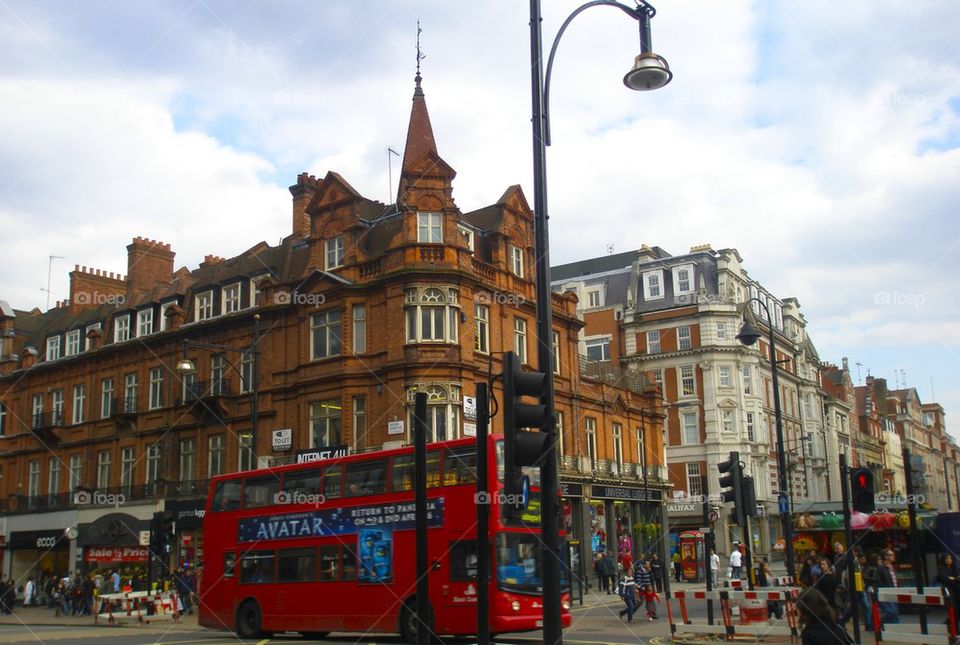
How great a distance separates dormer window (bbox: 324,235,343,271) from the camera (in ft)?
115

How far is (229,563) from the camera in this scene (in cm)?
2219

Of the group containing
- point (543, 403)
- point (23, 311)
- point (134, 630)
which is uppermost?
point (23, 311)

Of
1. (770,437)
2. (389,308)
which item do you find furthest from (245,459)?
(770,437)

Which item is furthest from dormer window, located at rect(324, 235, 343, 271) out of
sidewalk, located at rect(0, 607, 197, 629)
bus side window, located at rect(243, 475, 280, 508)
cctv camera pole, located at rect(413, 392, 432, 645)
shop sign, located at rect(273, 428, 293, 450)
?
cctv camera pole, located at rect(413, 392, 432, 645)

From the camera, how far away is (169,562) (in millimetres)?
37656

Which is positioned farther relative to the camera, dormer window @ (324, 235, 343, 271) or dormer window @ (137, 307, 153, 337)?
dormer window @ (137, 307, 153, 337)

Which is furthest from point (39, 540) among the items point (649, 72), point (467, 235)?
point (649, 72)

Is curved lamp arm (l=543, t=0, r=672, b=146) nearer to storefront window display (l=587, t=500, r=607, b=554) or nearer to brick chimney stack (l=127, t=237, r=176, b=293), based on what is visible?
storefront window display (l=587, t=500, r=607, b=554)

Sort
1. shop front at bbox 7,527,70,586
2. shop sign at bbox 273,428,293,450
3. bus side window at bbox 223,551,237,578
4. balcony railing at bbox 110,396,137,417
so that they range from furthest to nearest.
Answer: shop front at bbox 7,527,70,586 → balcony railing at bbox 110,396,137,417 → shop sign at bbox 273,428,293,450 → bus side window at bbox 223,551,237,578

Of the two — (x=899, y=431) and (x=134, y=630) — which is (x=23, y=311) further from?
(x=899, y=431)

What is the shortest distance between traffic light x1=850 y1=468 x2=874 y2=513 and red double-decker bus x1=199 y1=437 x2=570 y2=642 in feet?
19.6

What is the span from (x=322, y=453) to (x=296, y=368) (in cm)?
378

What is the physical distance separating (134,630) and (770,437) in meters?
46.5

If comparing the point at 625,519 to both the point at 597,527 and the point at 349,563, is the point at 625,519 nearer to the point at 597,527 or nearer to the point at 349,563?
the point at 597,527
